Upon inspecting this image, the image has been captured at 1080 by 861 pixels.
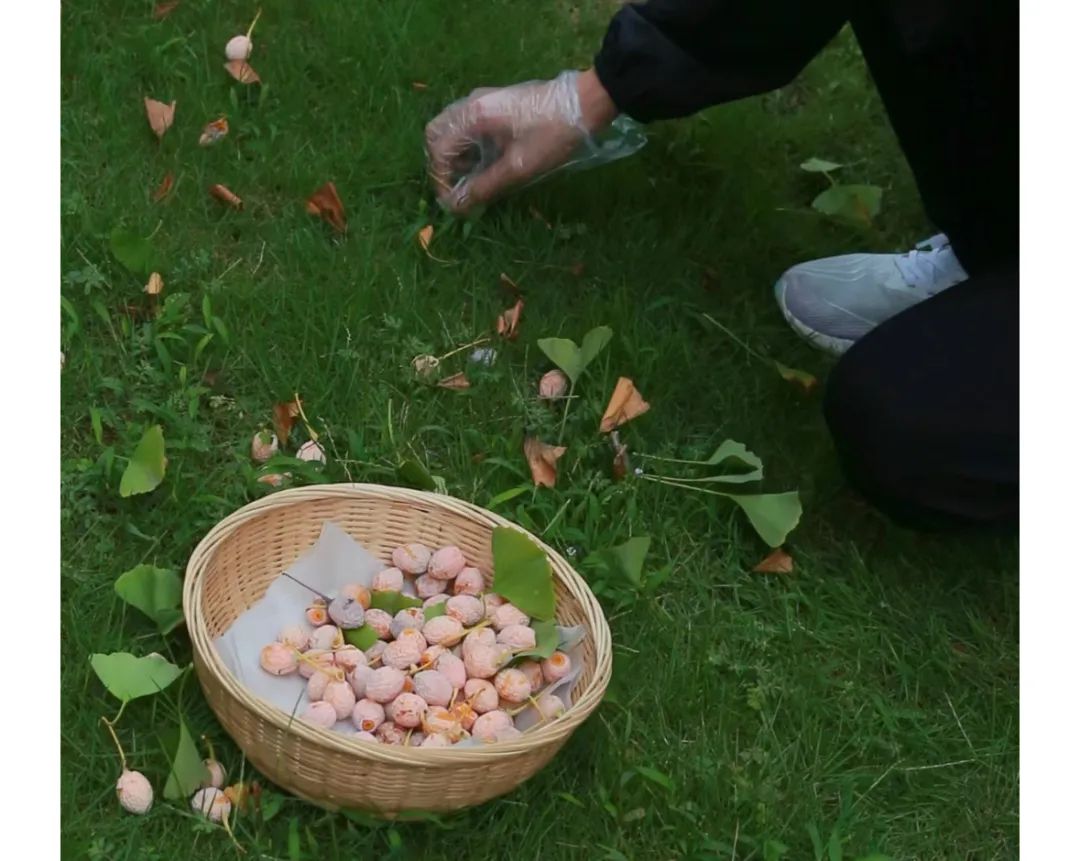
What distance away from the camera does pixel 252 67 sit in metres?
1.63

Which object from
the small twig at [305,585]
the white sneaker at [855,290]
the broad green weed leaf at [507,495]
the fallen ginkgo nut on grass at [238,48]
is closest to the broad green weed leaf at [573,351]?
the broad green weed leaf at [507,495]

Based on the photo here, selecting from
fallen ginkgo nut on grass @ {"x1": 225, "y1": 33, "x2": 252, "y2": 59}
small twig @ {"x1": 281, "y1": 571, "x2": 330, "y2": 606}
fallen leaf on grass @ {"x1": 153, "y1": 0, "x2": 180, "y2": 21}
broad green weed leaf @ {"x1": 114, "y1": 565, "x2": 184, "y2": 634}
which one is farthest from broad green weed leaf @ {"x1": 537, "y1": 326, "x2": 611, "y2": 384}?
fallen leaf on grass @ {"x1": 153, "y1": 0, "x2": 180, "y2": 21}

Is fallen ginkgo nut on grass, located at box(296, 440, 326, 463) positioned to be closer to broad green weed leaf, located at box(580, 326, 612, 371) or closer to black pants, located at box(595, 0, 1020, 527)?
broad green weed leaf, located at box(580, 326, 612, 371)

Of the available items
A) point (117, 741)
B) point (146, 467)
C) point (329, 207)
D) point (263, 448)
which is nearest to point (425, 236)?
point (329, 207)

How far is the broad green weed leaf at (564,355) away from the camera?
1.39 meters

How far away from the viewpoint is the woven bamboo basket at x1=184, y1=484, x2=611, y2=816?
991 mm

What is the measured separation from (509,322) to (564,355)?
0.09 metres

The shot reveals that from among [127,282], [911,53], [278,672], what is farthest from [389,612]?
[911,53]

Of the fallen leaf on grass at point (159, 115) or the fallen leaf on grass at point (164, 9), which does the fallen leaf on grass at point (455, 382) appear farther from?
the fallen leaf on grass at point (164, 9)

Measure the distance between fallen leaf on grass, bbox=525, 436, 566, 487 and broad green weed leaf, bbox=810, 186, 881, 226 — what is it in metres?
0.56

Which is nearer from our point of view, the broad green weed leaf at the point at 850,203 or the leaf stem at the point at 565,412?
the leaf stem at the point at 565,412

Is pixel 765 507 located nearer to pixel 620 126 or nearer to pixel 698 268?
pixel 698 268

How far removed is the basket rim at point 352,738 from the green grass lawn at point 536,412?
84 mm

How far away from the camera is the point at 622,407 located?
138 cm
